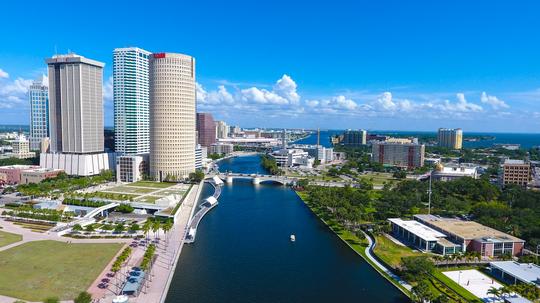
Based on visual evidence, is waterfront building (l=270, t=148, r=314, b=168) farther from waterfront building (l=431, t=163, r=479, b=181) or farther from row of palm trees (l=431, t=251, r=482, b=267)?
row of palm trees (l=431, t=251, r=482, b=267)

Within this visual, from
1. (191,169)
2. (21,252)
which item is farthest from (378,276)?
(191,169)

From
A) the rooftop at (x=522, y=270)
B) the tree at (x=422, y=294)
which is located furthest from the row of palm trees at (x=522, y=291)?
the tree at (x=422, y=294)

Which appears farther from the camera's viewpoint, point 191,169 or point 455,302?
point 191,169

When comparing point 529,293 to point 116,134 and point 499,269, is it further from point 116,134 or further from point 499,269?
point 116,134

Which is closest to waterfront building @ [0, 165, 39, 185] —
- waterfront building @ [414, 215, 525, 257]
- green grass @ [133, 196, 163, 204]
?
green grass @ [133, 196, 163, 204]

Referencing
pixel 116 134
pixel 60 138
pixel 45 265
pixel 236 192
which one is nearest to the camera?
pixel 45 265

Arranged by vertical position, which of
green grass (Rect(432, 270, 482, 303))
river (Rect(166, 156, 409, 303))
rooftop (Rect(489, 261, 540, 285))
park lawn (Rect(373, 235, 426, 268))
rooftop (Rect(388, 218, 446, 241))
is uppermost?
rooftop (Rect(388, 218, 446, 241))

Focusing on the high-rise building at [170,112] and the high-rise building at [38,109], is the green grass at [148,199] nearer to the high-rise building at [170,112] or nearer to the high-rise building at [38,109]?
the high-rise building at [170,112]
